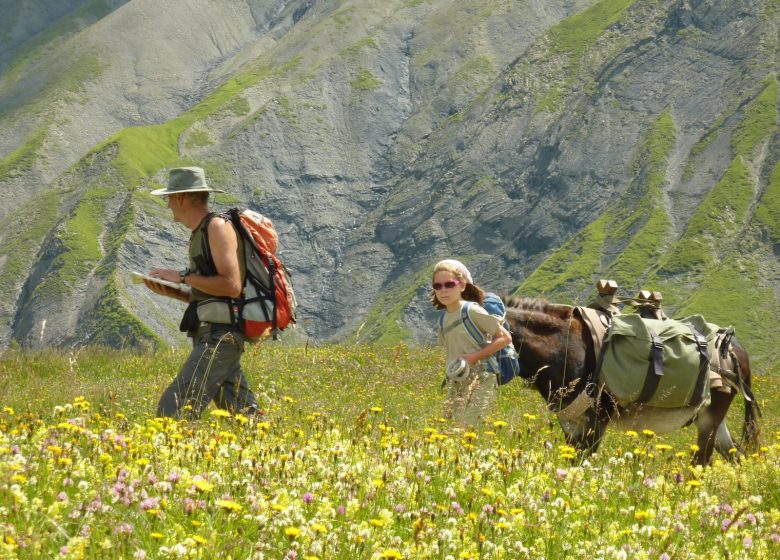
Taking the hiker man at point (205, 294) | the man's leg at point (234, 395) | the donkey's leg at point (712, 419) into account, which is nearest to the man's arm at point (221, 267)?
the hiker man at point (205, 294)

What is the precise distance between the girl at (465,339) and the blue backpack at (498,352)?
4cm

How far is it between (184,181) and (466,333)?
10.5 ft

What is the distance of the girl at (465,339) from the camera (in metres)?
9.21

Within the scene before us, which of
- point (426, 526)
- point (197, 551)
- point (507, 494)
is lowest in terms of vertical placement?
point (507, 494)

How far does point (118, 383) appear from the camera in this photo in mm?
14750

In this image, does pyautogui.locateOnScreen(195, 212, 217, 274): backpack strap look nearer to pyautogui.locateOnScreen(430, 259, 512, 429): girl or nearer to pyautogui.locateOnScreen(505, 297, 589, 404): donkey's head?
pyautogui.locateOnScreen(430, 259, 512, 429): girl

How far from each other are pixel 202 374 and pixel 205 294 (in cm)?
79

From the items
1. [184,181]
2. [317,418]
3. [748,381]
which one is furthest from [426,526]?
[748,381]

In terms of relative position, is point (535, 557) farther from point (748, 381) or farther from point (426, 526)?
point (748, 381)

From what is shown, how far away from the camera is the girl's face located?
379 inches

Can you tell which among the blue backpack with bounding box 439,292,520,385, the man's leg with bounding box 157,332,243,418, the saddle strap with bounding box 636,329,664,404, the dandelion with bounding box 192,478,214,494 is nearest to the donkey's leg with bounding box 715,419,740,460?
the saddle strap with bounding box 636,329,664,404

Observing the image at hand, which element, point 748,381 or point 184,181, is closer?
point 184,181

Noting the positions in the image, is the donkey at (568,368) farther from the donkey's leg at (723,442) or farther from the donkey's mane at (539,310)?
the donkey's leg at (723,442)

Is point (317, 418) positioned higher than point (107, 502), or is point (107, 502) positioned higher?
point (107, 502)
